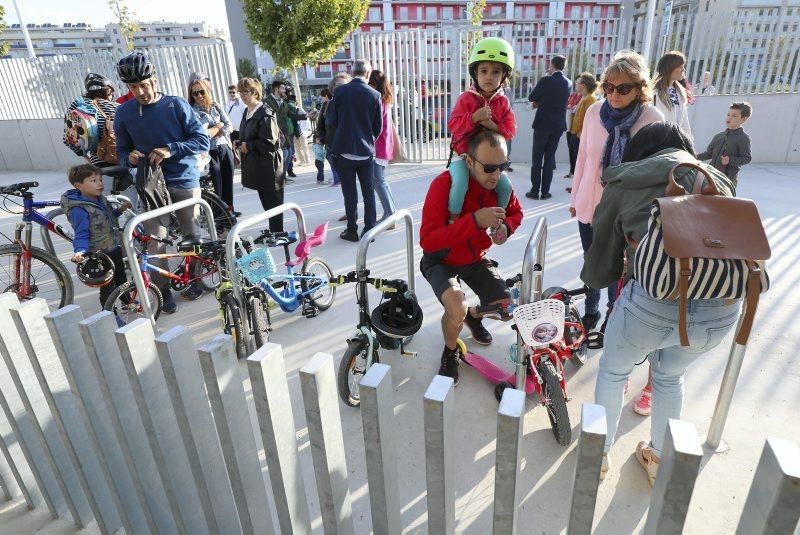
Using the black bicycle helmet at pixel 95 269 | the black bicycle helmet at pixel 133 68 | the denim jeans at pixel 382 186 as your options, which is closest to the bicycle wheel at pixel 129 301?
the black bicycle helmet at pixel 95 269

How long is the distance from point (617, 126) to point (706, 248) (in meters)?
1.49

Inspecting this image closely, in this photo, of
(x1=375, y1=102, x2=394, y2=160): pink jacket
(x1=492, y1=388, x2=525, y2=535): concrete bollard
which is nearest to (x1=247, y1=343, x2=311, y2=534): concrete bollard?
(x1=492, y1=388, x2=525, y2=535): concrete bollard

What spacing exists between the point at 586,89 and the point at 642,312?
562 cm

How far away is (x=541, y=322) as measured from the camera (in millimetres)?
2113

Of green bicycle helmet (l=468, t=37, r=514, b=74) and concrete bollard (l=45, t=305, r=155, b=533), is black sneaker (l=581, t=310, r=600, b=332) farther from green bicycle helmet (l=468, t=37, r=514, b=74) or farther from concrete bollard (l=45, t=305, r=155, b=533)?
concrete bollard (l=45, t=305, r=155, b=533)

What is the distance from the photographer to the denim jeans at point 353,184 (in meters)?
5.21

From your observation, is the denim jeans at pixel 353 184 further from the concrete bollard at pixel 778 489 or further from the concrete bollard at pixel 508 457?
the concrete bollard at pixel 778 489

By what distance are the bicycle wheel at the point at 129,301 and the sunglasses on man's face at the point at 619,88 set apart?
335 centimetres

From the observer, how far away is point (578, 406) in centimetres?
259

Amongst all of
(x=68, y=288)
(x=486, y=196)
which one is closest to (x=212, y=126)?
(x=68, y=288)

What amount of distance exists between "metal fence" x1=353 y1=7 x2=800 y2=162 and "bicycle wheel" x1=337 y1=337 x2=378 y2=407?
7.08 metres

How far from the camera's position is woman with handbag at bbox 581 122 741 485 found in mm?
1667

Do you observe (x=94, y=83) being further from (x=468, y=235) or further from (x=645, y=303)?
(x=645, y=303)

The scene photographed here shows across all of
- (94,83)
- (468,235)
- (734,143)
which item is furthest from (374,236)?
(734,143)
